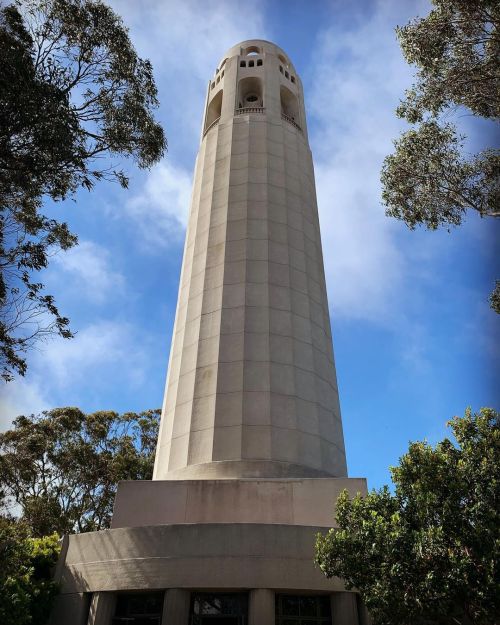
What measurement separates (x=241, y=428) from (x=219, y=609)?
6.12 m

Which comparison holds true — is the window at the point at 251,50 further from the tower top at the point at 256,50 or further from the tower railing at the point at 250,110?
the tower railing at the point at 250,110

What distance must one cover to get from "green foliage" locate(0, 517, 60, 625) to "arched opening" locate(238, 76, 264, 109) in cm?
2512

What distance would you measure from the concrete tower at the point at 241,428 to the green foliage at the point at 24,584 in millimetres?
613

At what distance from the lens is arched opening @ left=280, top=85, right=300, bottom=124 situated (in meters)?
32.2

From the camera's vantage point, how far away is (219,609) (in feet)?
46.0

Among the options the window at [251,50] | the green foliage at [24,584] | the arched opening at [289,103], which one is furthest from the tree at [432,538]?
the window at [251,50]

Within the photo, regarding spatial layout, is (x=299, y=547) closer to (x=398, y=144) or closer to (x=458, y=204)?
(x=458, y=204)

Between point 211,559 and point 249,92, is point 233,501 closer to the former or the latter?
point 211,559

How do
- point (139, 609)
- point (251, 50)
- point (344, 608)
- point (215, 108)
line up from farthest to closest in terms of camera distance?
1. point (251, 50)
2. point (215, 108)
3. point (139, 609)
4. point (344, 608)

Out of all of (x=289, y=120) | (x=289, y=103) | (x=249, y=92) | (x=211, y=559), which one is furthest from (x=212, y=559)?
(x=249, y=92)

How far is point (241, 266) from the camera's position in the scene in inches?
903

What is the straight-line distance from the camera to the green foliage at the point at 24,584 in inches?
535

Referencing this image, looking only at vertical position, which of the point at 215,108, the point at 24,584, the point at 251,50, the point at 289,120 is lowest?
the point at 24,584

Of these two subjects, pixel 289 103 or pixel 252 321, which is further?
pixel 289 103
